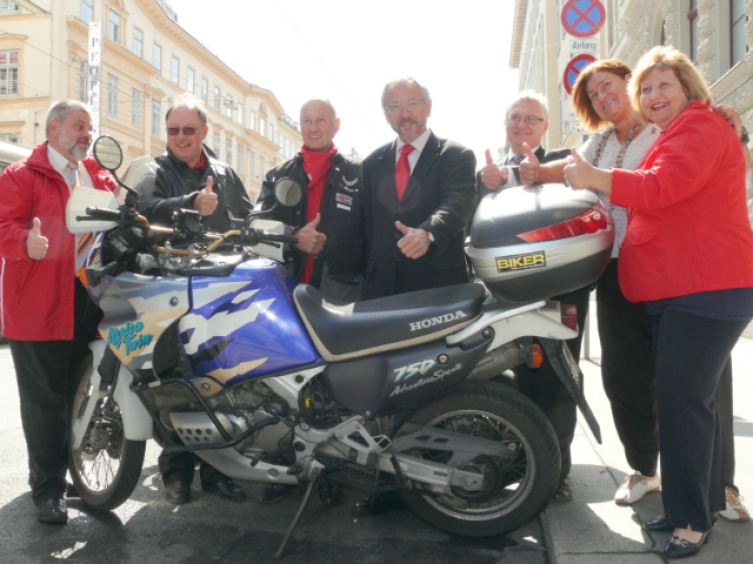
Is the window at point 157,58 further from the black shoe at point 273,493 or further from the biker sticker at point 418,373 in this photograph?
the biker sticker at point 418,373

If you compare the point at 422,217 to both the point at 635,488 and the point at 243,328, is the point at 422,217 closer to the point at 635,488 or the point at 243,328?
the point at 243,328

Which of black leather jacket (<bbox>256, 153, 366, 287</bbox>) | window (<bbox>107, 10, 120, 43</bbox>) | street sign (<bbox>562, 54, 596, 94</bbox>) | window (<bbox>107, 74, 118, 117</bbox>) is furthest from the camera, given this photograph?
window (<bbox>107, 10, 120, 43</bbox>)

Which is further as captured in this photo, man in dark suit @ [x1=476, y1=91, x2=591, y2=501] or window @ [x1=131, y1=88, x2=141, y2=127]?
window @ [x1=131, y1=88, x2=141, y2=127]

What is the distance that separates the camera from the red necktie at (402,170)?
12.1 feet

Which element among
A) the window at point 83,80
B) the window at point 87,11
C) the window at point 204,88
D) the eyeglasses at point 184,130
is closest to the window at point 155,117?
the window at point 87,11

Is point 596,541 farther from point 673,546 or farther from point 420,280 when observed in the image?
point 420,280

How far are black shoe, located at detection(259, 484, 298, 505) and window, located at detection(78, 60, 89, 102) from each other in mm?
29451

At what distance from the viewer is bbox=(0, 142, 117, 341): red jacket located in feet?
10.6

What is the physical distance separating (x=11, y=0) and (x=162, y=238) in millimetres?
29754

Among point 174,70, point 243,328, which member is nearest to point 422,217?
point 243,328

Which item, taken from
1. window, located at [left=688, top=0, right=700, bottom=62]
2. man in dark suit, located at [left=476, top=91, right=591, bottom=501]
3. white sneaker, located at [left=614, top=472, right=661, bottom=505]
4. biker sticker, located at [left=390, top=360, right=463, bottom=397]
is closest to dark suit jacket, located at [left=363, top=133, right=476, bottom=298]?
man in dark suit, located at [left=476, top=91, right=591, bottom=501]

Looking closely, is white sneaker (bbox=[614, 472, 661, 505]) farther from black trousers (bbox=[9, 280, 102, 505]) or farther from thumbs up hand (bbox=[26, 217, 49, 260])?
thumbs up hand (bbox=[26, 217, 49, 260])

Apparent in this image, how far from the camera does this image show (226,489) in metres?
3.53

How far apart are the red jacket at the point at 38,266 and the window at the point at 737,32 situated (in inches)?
374
